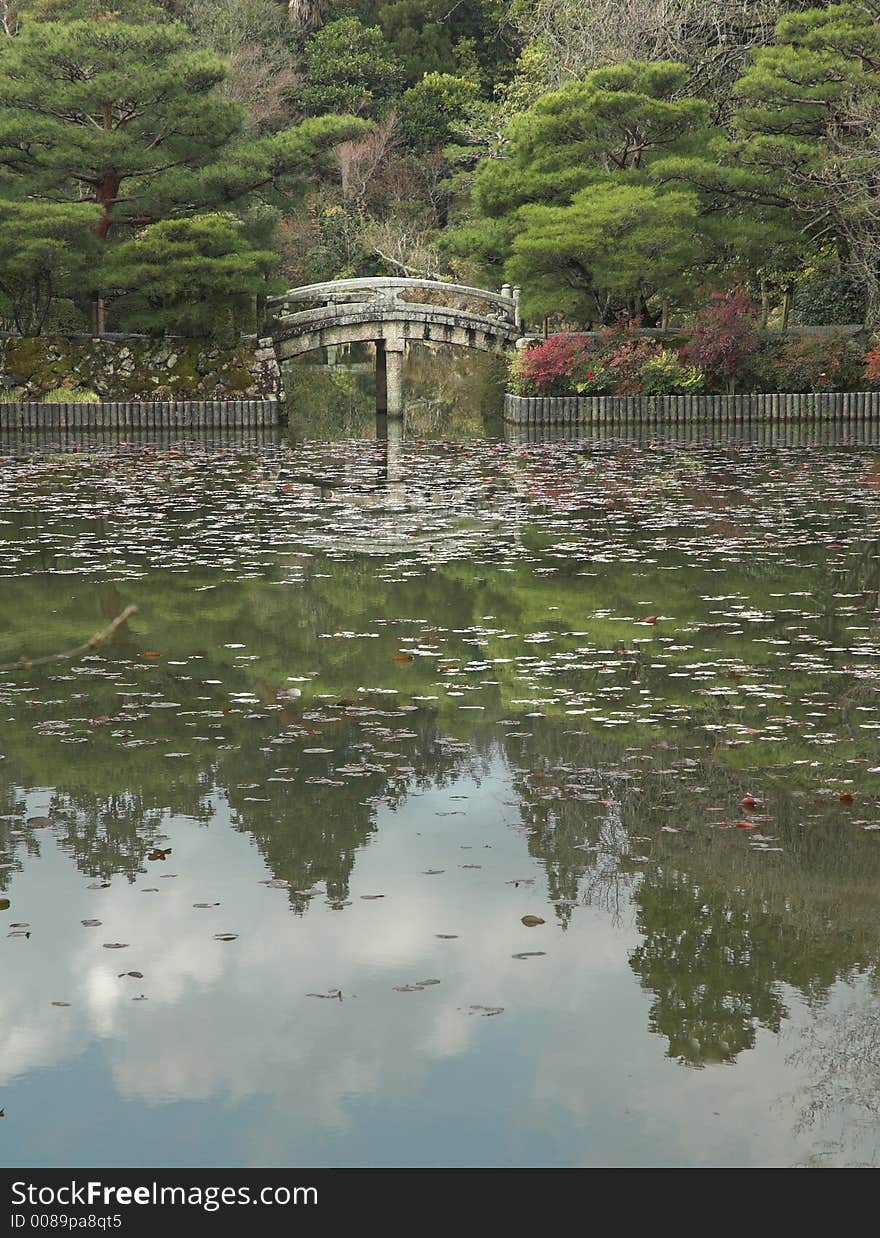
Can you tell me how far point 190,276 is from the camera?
1155 inches

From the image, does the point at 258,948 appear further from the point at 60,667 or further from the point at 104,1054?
the point at 60,667

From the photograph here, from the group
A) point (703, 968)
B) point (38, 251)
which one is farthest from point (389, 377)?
point (703, 968)

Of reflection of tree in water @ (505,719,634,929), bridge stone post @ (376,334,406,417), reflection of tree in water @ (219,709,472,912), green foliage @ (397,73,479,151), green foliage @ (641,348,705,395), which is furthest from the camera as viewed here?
green foliage @ (397,73,479,151)

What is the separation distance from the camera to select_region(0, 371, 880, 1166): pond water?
12.3 feet

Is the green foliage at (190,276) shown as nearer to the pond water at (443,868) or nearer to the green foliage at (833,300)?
the green foliage at (833,300)

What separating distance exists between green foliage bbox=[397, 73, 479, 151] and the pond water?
37192 mm

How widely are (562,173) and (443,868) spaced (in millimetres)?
26533

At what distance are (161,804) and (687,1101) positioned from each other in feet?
9.54

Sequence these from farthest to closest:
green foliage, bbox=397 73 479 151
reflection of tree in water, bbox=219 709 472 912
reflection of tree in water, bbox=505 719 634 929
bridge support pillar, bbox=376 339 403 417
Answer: green foliage, bbox=397 73 479 151, bridge support pillar, bbox=376 339 403 417, reflection of tree in water, bbox=219 709 472 912, reflection of tree in water, bbox=505 719 634 929

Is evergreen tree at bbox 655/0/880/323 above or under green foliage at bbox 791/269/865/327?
above

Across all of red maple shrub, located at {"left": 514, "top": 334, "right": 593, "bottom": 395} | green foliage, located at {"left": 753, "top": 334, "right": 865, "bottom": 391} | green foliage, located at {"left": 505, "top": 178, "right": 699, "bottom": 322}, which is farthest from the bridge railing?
green foliage, located at {"left": 753, "top": 334, "right": 865, "bottom": 391}

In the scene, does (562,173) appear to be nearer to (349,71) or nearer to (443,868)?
(349,71)

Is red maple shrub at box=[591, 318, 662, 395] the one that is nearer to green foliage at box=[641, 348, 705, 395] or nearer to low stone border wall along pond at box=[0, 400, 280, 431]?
green foliage at box=[641, 348, 705, 395]

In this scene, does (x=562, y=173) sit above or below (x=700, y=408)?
above
